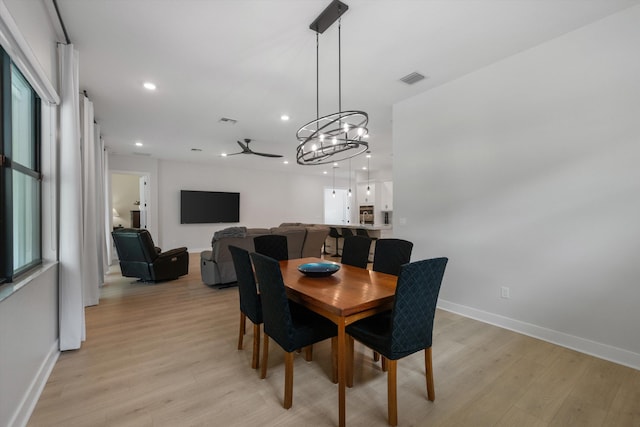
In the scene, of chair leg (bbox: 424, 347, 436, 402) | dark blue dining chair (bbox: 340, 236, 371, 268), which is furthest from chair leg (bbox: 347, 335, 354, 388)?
dark blue dining chair (bbox: 340, 236, 371, 268)

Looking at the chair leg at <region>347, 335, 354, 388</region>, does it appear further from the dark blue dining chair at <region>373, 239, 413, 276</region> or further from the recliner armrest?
the recliner armrest

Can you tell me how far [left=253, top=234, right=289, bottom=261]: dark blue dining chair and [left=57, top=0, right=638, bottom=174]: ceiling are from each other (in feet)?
6.30

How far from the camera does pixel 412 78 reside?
131 inches

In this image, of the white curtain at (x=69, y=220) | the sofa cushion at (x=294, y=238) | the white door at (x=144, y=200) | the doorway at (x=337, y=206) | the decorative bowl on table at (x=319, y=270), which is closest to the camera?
the decorative bowl on table at (x=319, y=270)

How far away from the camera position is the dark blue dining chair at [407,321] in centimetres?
159

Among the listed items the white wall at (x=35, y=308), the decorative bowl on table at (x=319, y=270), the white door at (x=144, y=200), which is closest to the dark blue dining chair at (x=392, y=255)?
the decorative bowl on table at (x=319, y=270)

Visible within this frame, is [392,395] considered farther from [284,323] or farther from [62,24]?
[62,24]

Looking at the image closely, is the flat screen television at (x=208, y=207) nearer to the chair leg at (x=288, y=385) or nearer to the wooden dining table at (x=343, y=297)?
the wooden dining table at (x=343, y=297)

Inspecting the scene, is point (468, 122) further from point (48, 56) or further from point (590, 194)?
point (48, 56)

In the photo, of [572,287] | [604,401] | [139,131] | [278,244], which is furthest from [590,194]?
[139,131]

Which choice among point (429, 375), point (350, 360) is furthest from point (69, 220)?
point (429, 375)

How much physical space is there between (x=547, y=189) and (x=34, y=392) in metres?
4.47

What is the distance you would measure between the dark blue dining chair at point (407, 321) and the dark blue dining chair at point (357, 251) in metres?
1.17

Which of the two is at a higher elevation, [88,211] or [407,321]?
[88,211]
